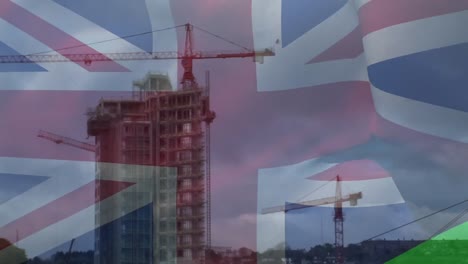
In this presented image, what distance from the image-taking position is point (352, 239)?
216 centimetres

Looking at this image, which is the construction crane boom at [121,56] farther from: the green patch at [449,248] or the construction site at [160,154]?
the green patch at [449,248]

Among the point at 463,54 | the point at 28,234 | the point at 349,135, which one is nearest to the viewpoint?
the point at 463,54

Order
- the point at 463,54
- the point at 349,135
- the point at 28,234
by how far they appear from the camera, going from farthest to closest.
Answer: the point at 28,234 < the point at 349,135 < the point at 463,54

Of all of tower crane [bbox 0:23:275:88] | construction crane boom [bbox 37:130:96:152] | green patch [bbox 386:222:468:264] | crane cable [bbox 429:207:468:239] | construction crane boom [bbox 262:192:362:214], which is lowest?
green patch [bbox 386:222:468:264]

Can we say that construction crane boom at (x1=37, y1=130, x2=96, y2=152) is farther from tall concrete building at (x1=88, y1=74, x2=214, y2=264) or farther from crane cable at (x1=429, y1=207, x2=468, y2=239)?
crane cable at (x1=429, y1=207, x2=468, y2=239)

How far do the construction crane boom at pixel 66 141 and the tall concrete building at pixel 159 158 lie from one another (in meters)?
0.04

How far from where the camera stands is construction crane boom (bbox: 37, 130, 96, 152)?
7.49 feet

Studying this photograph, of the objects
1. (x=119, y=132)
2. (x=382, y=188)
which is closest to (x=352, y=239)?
(x=382, y=188)

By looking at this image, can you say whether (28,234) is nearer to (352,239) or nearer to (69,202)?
(69,202)

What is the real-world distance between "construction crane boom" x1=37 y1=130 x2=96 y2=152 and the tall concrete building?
0.14ft

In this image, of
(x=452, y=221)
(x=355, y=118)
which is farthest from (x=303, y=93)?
(x=452, y=221)

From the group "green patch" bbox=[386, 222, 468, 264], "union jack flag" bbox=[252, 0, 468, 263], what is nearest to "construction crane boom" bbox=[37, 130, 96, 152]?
"union jack flag" bbox=[252, 0, 468, 263]

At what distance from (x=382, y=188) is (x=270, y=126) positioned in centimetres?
41

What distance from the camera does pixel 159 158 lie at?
2256 millimetres
